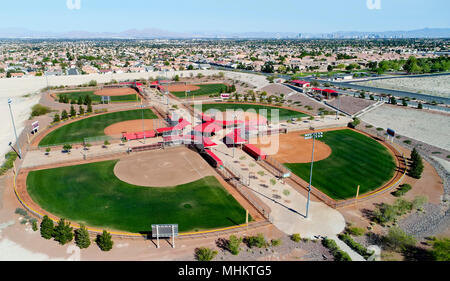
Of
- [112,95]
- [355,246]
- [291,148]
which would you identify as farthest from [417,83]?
[112,95]

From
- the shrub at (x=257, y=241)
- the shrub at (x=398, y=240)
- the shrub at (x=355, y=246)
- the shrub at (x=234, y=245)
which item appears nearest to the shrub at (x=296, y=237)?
the shrub at (x=257, y=241)

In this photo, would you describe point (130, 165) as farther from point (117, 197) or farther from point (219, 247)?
point (219, 247)

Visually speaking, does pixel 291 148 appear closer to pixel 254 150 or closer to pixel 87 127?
pixel 254 150

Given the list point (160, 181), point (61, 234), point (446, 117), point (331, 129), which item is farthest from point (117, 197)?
point (446, 117)

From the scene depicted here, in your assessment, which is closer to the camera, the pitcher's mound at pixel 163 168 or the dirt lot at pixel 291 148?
the pitcher's mound at pixel 163 168

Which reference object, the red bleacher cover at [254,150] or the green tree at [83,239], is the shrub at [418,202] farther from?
the green tree at [83,239]
